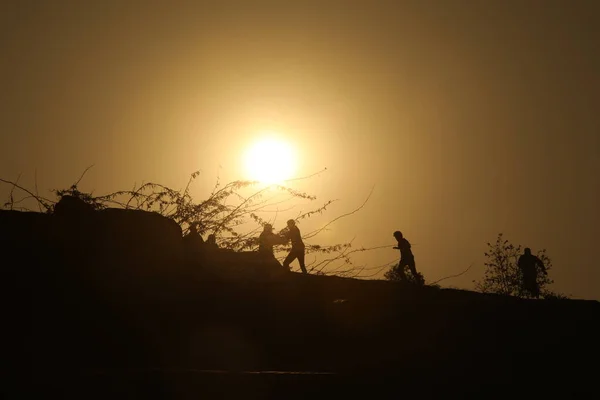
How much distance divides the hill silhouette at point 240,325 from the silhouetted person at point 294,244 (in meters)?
1.14

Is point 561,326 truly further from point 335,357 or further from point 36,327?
point 36,327

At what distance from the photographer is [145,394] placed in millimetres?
3932

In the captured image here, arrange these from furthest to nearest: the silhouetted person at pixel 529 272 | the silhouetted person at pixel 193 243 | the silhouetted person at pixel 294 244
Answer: the silhouetted person at pixel 529 272 → the silhouetted person at pixel 294 244 → the silhouetted person at pixel 193 243

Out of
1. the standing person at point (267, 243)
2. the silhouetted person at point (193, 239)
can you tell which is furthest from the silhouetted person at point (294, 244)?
the silhouetted person at point (193, 239)

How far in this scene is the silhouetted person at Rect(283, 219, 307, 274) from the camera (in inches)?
445

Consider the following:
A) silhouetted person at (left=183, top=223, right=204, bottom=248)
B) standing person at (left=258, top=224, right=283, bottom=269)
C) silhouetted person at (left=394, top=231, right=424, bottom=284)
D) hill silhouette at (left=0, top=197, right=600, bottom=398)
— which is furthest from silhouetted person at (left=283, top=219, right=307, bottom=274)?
silhouetted person at (left=394, top=231, right=424, bottom=284)

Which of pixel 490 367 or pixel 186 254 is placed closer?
pixel 490 367

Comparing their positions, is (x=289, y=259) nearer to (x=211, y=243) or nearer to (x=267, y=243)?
(x=267, y=243)

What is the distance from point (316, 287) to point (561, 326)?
3.71 metres

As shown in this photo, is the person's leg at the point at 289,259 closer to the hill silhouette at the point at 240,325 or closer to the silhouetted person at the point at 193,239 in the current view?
the hill silhouette at the point at 240,325

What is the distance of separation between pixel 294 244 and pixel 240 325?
3.46m

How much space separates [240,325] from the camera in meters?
7.86

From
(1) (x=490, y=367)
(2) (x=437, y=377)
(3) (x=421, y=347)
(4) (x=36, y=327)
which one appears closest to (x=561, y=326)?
(3) (x=421, y=347)

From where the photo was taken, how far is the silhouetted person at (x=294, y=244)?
11312 millimetres
